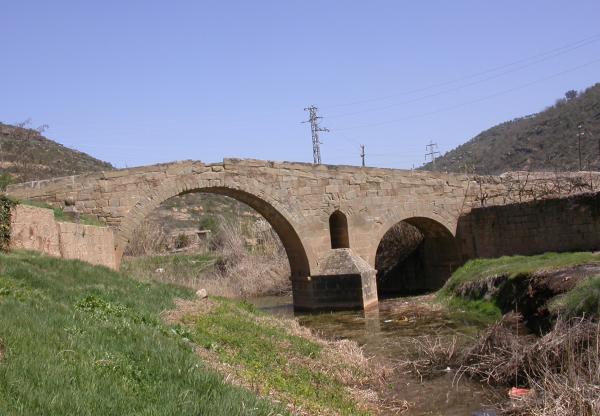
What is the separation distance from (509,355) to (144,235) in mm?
24145

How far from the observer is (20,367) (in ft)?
13.2

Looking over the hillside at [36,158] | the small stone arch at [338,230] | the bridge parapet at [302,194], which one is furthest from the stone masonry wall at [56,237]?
the hillside at [36,158]

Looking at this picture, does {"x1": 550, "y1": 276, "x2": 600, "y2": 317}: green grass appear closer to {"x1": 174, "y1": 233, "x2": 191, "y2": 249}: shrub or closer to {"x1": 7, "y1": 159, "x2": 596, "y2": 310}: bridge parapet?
{"x1": 7, "y1": 159, "x2": 596, "y2": 310}: bridge parapet

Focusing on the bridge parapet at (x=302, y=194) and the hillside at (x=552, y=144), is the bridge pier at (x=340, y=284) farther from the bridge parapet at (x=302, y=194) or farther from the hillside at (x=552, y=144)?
the hillside at (x=552, y=144)

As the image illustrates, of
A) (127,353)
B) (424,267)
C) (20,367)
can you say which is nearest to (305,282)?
(424,267)

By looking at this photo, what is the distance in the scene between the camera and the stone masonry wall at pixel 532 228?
15.5 meters

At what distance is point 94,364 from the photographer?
4531mm

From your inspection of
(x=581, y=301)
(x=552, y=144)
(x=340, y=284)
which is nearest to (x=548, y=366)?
(x=581, y=301)

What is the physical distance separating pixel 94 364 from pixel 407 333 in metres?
8.52

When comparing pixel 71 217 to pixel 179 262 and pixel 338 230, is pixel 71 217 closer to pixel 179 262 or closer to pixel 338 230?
pixel 338 230

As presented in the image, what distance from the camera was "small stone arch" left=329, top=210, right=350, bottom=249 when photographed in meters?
18.4

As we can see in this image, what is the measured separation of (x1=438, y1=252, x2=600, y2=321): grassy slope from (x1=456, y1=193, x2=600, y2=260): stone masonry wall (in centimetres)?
174

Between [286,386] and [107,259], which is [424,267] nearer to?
[107,259]

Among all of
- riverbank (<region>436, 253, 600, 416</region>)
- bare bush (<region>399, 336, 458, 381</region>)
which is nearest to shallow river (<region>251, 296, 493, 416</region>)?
bare bush (<region>399, 336, 458, 381</region>)
